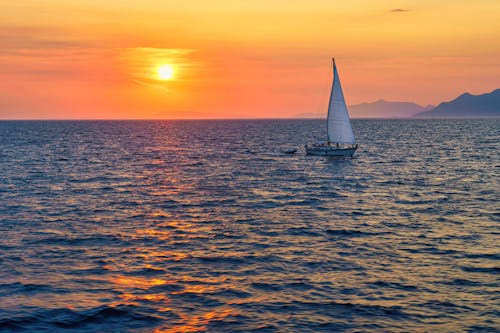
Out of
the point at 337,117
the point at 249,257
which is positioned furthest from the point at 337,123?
the point at 249,257

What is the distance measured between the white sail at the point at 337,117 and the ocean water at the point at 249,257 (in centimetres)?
3043

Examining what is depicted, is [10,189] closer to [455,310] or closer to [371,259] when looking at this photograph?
[371,259]

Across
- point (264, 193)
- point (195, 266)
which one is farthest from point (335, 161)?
point (195, 266)

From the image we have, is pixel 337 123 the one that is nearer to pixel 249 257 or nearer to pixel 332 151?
pixel 332 151

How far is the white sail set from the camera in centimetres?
9062

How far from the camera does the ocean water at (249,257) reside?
72.1 ft

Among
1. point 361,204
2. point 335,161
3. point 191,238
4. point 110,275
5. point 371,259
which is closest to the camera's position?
point 110,275

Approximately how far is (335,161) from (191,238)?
59.0m

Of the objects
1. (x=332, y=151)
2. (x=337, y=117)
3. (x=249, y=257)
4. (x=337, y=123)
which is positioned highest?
(x=337, y=117)

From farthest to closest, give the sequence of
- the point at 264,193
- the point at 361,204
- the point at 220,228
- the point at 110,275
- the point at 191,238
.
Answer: the point at 264,193
the point at 361,204
the point at 220,228
the point at 191,238
the point at 110,275

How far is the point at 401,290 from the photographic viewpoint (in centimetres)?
2484

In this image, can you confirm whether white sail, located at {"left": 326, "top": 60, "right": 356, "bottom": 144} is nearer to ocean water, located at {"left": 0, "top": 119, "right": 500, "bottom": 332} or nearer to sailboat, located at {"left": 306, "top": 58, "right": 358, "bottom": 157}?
sailboat, located at {"left": 306, "top": 58, "right": 358, "bottom": 157}

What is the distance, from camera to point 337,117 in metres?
91.5

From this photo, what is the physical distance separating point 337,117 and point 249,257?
211ft
